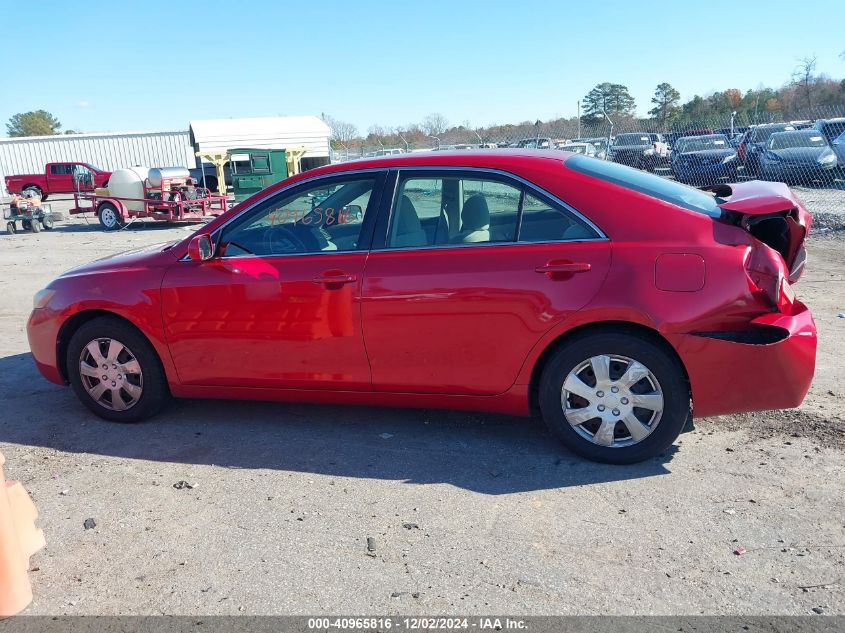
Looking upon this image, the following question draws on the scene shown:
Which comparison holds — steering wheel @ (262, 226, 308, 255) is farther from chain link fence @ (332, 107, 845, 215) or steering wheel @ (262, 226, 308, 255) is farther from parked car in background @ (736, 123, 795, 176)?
parked car in background @ (736, 123, 795, 176)

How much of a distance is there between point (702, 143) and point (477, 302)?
18.8 metres

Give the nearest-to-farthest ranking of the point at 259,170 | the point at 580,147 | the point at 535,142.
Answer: the point at 259,170 → the point at 580,147 → the point at 535,142

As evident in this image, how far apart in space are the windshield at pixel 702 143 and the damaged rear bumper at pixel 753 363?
58.3ft

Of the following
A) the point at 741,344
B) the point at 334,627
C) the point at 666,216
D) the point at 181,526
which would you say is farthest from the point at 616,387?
the point at 181,526

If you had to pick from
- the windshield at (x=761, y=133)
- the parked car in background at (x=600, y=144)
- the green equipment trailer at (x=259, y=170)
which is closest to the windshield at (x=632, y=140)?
the parked car in background at (x=600, y=144)

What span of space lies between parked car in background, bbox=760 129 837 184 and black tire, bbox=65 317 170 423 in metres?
17.5

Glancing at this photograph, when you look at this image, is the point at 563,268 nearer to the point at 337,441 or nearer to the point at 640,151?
the point at 337,441

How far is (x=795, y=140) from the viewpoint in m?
18.8

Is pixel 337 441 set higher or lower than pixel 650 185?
lower

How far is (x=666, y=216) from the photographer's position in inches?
151

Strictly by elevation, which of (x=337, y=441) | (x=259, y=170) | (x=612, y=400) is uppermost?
(x=259, y=170)

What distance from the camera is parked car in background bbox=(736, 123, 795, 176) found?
19453 millimetres

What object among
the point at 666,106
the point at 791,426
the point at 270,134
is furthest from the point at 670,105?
the point at 791,426

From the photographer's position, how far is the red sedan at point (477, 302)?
374 centimetres
